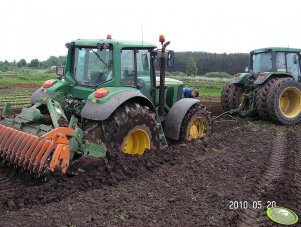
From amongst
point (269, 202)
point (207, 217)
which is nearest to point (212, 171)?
point (269, 202)

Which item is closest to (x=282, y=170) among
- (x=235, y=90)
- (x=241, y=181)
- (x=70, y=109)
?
(x=241, y=181)

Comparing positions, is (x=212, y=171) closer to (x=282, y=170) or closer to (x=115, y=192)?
(x=282, y=170)

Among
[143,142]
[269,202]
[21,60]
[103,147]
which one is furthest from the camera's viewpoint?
[21,60]

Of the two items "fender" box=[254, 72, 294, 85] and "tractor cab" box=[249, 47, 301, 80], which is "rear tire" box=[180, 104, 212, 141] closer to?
"fender" box=[254, 72, 294, 85]

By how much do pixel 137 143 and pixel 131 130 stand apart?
0.55 meters

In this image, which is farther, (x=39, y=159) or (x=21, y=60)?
(x=21, y=60)

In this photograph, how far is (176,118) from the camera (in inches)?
278

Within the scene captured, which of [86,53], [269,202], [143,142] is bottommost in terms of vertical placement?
[269,202]

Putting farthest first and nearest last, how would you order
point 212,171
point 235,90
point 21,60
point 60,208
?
point 21,60, point 235,90, point 212,171, point 60,208

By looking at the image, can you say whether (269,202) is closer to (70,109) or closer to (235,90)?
(70,109)

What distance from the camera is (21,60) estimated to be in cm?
7212

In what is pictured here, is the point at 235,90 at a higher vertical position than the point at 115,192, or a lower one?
higher

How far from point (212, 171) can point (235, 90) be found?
6170 millimetres

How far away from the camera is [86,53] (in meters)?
6.51
